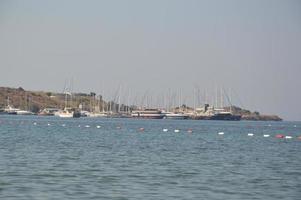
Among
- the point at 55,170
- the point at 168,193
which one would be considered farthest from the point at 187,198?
the point at 55,170

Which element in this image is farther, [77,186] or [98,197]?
[77,186]

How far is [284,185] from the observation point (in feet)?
118

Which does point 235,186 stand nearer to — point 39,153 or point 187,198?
point 187,198

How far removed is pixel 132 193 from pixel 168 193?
1.56 meters

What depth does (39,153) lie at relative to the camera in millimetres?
53000

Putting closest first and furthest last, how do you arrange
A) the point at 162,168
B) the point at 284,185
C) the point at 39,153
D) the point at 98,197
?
the point at 98,197 → the point at 284,185 → the point at 162,168 → the point at 39,153

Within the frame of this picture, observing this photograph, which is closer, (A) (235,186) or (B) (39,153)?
(A) (235,186)

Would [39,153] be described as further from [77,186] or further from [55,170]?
[77,186]

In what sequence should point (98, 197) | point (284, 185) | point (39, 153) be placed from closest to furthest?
point (98, 197) → point (284, 185) → point (39, 153)

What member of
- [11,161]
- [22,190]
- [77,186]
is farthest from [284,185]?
[11,161]

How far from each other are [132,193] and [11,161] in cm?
1552

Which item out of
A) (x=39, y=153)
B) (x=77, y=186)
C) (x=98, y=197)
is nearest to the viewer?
(x=98, y=197)

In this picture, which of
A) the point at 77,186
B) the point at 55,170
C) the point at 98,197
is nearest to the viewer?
the point at 98,197

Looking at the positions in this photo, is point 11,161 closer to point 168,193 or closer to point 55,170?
point 55,170
